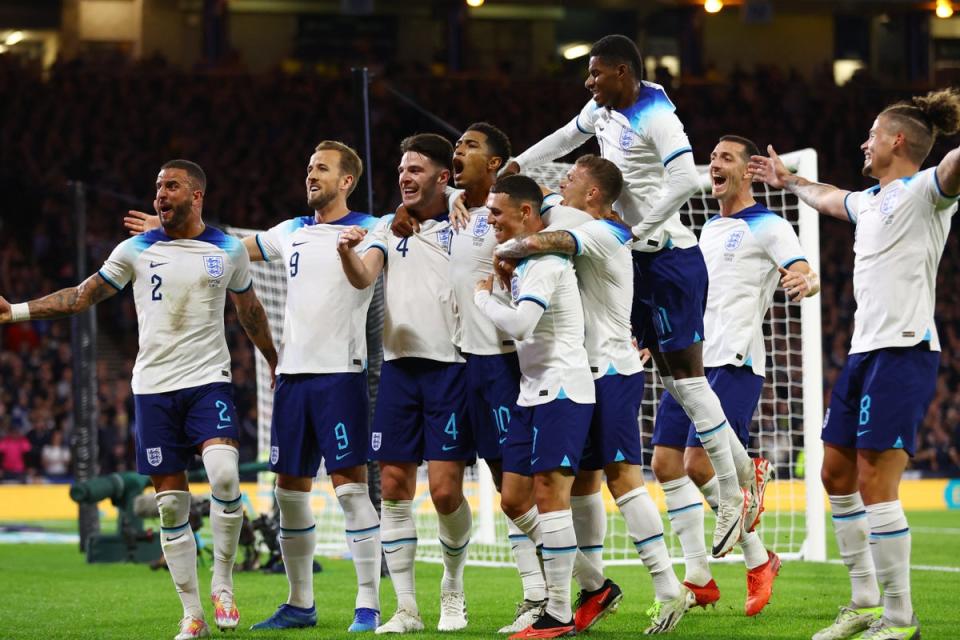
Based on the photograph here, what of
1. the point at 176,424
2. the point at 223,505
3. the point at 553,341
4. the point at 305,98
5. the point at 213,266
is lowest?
the point at 223,505

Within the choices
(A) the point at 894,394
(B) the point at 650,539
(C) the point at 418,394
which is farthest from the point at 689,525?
(A) the point at 894,394

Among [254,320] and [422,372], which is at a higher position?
[254,320]

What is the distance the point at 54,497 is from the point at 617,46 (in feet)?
49.8

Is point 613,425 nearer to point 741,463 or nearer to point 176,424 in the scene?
point 741,463

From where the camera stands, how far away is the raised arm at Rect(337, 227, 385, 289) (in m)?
6.20

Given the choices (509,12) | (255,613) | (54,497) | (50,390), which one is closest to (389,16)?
(509,12)

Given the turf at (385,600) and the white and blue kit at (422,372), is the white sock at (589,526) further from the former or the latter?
the white and blue kit at (422,372)

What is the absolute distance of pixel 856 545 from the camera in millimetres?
6223

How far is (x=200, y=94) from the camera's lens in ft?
84.7

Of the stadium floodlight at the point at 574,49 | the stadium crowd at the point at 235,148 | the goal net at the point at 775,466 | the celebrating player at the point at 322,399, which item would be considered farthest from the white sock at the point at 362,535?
the stadium floodlight at the point at 574,49

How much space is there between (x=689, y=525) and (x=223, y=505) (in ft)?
8.30

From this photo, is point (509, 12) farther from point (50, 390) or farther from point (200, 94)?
point (50, 390)

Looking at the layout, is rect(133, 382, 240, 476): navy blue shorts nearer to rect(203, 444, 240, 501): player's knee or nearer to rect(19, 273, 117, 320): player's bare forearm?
rect(203, 444, 240, 501): player's knee

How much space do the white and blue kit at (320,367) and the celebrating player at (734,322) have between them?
196 centimetres
